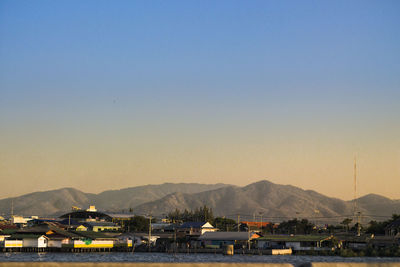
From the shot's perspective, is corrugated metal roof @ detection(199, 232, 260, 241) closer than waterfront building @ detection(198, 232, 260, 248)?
No

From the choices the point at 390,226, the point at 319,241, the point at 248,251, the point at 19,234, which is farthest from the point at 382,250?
the point at 19,234

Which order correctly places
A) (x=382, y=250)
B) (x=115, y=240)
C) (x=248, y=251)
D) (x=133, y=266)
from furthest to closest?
(x=115, y=240)
(x=248, y=251)
(x=382, y=250)
(x=133, y=266)

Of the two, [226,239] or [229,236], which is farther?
[229,236]

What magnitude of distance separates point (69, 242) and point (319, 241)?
167 feet

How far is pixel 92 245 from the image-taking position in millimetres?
123312

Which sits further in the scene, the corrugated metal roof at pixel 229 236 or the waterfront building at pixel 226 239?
the corrugated metal roof at pixel 229 236

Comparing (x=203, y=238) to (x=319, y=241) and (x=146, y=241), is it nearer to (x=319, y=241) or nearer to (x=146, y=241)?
(x=146, y=241)

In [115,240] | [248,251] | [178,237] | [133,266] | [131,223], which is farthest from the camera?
[131,223]

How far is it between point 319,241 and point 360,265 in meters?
103

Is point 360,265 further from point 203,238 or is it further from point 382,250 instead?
point 203,238

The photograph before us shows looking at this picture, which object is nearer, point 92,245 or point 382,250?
point 382,250

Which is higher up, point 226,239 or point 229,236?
point 229,236

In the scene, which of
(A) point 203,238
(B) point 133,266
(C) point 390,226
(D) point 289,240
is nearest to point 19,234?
(A) point 203,238

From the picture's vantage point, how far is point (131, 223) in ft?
593
